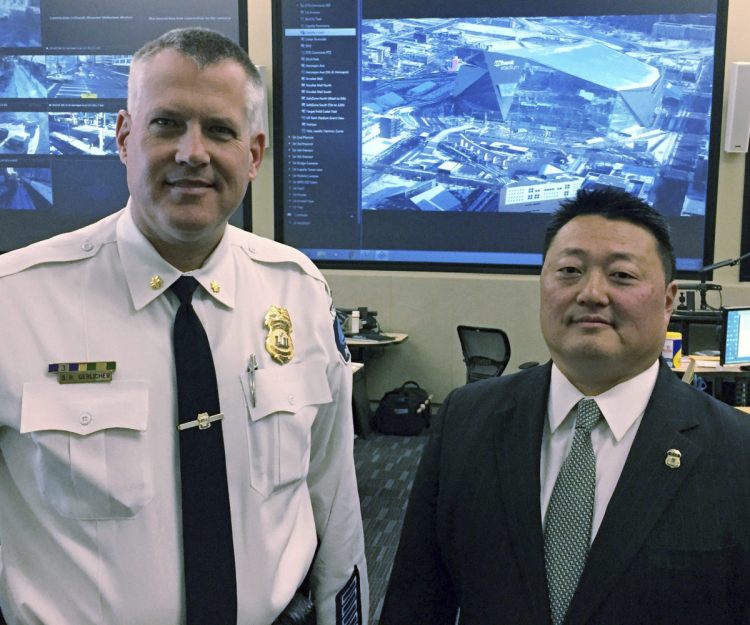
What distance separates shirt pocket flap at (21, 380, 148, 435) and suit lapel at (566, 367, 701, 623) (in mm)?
750

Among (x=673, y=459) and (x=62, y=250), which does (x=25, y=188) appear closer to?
(x=62, y=250)

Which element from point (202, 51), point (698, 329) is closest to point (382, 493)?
point (698, 329)

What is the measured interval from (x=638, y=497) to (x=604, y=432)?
0.40 feet

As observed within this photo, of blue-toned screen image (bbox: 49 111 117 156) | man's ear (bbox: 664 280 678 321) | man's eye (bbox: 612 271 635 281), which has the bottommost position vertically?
man's ear (bbox: 664 280 678 321)

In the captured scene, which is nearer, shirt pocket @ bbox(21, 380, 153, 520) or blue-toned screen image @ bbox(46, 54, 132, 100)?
shirt pocket @ bbox(21, 380, 153, 520)

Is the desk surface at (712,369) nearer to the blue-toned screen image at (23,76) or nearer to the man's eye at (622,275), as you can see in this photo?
the man's eye at (622,275)

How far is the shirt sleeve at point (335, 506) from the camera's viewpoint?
1.55 metres

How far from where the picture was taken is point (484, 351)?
5.45 m

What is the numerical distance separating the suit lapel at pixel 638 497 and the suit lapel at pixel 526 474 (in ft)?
0.23

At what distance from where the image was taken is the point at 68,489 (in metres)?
1.25

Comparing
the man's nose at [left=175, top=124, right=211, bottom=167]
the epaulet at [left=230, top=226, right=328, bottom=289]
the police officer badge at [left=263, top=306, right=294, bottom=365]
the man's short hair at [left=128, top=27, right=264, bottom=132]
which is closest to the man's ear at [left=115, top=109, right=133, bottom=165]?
the man's short hair at [left=128, top=27, right=264, bottom=132]

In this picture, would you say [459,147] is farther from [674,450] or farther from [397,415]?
[674,450]

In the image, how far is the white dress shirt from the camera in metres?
1.25

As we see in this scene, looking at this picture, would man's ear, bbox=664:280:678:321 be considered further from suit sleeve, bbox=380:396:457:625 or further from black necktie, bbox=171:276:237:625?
black necktie, bbox=171:276:237:625
